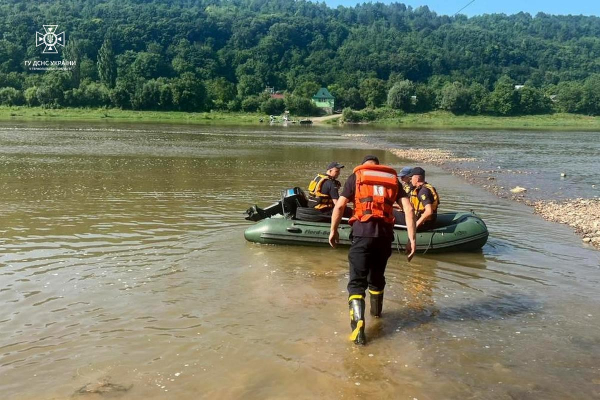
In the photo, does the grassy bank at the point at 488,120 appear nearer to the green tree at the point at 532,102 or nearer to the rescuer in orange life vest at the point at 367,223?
the green tree at the point at 532,102

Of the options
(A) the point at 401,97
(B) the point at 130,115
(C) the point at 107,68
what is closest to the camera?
(B) the point at 130,115

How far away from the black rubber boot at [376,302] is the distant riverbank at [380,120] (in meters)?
82.2

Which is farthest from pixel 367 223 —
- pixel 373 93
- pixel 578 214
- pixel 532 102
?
pixel 373 93

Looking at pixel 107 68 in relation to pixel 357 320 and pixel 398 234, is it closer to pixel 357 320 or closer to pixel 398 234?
pixel 398 234

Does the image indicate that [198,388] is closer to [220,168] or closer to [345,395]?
[345,395]

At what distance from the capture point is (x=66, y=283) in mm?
7949

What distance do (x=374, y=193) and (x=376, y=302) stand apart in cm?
151

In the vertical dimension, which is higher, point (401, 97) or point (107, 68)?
point (107, 68)

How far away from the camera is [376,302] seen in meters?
6.74

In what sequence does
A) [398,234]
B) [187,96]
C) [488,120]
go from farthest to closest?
1. [187,96]
2. [488,120]
3. [398,234]

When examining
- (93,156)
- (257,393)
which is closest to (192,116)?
(93,156)

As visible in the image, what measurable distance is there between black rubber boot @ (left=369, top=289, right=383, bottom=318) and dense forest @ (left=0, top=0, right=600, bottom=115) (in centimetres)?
10589

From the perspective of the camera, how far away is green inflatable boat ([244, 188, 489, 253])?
10000 mm

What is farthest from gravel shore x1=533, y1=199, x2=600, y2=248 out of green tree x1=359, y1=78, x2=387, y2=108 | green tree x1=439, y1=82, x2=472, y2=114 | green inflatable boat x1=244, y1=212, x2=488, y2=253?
green tree x1=359, y1=78, x2=387, y2=108
